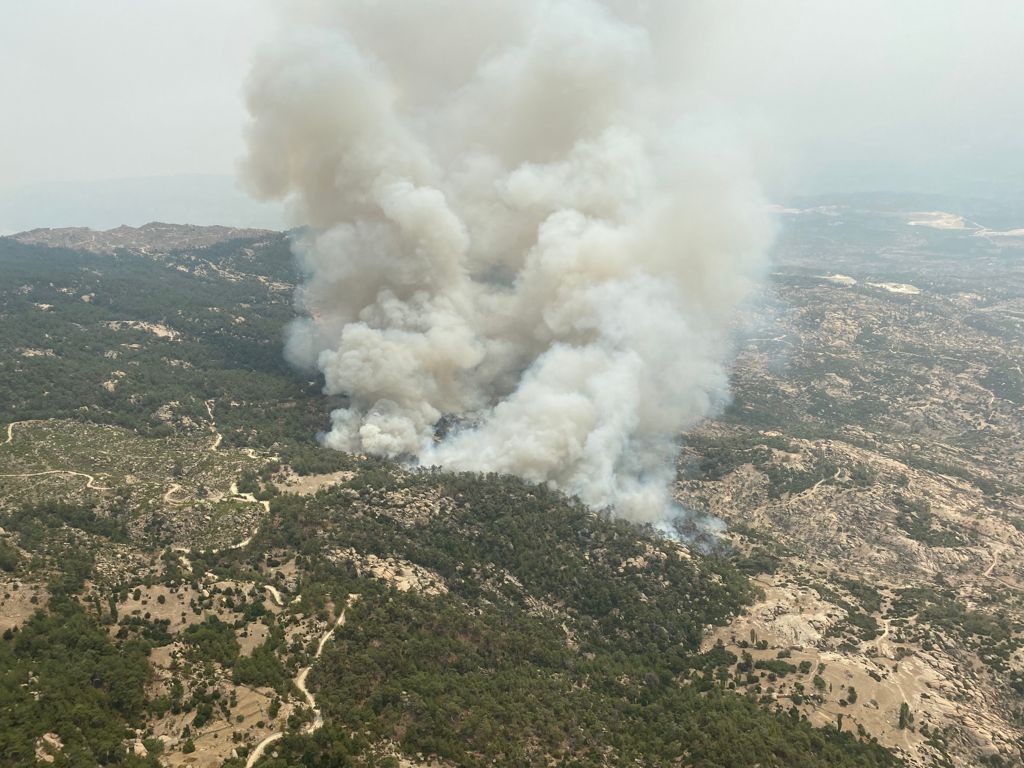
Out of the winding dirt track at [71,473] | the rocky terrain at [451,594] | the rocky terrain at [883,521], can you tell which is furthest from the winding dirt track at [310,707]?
the rocky terrain at [883,521]

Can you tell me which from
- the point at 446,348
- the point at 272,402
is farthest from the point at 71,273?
the point at 446,348

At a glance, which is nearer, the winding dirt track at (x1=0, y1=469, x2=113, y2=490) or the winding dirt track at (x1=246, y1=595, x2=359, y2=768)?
the winding dirt track at (x1=246, y1=595, x2=359, y2=768)

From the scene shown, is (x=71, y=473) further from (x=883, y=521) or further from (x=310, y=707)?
(x=883, y=521)

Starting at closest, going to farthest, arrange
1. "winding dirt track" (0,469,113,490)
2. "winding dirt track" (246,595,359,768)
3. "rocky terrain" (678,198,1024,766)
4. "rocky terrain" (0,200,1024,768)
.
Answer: "winding dirt track" (246,595,359,768) < "rocky terrain" (0,200,1024,768) < "rocky terrain" (678,198,1024,766) < "winding dirt track" (0,469,113,490)

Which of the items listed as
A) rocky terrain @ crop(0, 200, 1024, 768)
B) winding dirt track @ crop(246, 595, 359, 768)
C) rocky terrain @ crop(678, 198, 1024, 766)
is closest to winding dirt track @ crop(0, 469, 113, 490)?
rocky terrain @ crop(0, 200, 1024, 768)

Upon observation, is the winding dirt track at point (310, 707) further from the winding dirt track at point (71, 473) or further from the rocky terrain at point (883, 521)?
the rocky terrain at point (883, 521)

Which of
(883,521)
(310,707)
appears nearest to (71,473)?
(310,707)

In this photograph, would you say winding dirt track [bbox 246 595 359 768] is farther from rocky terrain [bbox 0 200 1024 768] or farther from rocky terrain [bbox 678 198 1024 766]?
rocky terrain [bbox 678 198 1024 766]

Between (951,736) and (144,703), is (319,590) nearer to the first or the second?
(144,703)

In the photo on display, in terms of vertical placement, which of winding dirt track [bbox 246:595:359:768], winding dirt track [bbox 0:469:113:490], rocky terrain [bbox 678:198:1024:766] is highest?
winding dirt track [bbox 0:469:113:490]
